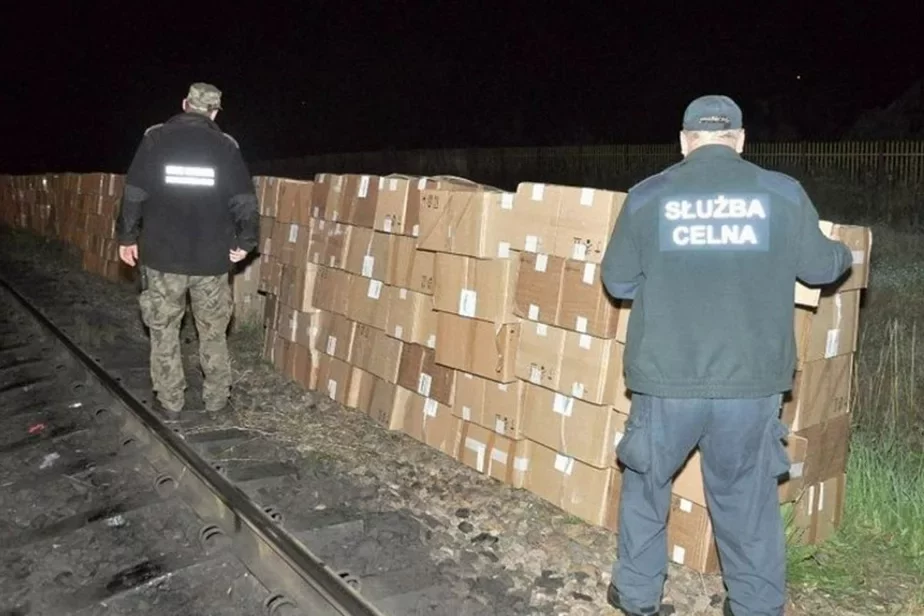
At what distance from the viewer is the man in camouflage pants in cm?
604

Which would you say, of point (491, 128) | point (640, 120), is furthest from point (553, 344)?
point (491, 128)

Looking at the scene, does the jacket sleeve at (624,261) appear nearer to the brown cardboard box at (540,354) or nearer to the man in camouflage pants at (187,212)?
the brown cardboard box at (540,354)

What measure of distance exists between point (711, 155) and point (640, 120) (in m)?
40.4

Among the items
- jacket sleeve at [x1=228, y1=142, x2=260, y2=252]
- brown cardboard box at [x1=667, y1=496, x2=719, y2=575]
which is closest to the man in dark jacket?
brown cardboard box at [x1=667, y1=496, x2=719, y2=575]

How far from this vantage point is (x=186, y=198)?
20.0 feet

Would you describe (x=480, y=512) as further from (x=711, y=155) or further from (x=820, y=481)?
(x=711, y=155)

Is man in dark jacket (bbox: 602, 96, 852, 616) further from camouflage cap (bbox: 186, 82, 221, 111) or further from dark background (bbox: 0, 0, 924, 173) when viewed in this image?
dark background (bbox: 0, 0, 924, 173)

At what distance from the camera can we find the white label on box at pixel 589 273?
468cm

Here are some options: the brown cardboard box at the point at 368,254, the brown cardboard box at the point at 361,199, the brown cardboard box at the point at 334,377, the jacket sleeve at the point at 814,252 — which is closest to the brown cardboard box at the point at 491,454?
the brown cardboard box at the point at 368,254

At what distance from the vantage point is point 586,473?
483 cm

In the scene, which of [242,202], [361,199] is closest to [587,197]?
[361,199]

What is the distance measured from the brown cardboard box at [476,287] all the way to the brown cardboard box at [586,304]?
422 mm

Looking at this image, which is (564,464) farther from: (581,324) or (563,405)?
(581,324)

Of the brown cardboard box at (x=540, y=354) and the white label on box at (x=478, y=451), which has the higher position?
the brown cardboard box at (x=540, y=354)
